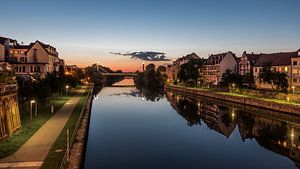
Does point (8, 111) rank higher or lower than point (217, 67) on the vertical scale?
lower

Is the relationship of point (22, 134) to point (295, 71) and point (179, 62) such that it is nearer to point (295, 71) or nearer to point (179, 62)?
point (295, 71)

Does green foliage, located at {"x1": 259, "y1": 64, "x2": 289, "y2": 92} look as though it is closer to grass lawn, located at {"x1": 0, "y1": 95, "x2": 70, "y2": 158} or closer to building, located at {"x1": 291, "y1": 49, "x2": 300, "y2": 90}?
building, located at {"x1": 291, "y1": 49, "x2": 300, "y2": 90}

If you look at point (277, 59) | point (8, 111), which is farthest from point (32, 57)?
point (277, 59)

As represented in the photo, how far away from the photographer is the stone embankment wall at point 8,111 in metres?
19.2

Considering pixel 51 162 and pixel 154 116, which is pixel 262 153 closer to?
pixel 51 162

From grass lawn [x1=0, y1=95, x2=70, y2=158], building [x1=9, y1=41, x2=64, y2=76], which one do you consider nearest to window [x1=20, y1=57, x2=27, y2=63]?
building [x1=9, y1=41, x2=64, y2=76]

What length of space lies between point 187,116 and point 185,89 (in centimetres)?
4493

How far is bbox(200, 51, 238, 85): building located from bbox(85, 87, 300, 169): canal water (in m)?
49.7

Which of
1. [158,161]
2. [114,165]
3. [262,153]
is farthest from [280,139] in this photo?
[114,165]

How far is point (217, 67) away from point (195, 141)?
243 ft

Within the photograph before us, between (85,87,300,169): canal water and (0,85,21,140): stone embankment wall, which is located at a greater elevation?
(0,85,21,140): stone embankment wall

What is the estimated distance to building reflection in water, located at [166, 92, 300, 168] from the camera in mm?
26188

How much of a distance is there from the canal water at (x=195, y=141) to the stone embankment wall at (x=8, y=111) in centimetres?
569

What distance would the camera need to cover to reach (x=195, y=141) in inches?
1105
